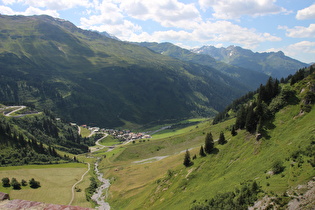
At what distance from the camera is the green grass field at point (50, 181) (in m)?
94.1

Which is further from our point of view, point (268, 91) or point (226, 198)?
point (268, 91)

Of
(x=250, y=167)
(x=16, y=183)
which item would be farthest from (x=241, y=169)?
(x=16, y=183)

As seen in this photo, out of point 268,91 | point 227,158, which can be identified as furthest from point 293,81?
point 227,158

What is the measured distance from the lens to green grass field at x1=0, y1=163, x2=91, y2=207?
309 ft

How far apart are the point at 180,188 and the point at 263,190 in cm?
3372

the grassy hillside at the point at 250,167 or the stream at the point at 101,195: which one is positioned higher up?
the grassy hillside at the point at 250,167

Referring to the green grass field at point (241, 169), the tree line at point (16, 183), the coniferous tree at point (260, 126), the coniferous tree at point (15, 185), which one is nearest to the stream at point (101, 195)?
the green grass field at point (241, 169)

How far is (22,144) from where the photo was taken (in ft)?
519

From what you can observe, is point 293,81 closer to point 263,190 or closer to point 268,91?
point 268,91

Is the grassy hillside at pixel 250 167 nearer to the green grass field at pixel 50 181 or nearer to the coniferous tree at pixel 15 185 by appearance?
the green grass field at pixel 50 181

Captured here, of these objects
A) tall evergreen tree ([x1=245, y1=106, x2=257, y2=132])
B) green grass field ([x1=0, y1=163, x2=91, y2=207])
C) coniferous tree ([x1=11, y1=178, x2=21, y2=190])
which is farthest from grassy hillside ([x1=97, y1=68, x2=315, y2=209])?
coniferous tree ([x1=11, y1=178, x2=21, y2=190])

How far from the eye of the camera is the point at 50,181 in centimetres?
11812

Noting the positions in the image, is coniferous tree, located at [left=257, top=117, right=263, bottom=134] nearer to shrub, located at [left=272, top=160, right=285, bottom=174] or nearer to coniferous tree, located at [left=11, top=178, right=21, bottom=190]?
shrub, located at [left=272, top=160, right=285, bottom=174]

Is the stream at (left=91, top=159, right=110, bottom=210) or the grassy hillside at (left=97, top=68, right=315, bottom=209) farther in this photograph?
the stream at (left=91, top=159, right=110, bottom=210)
